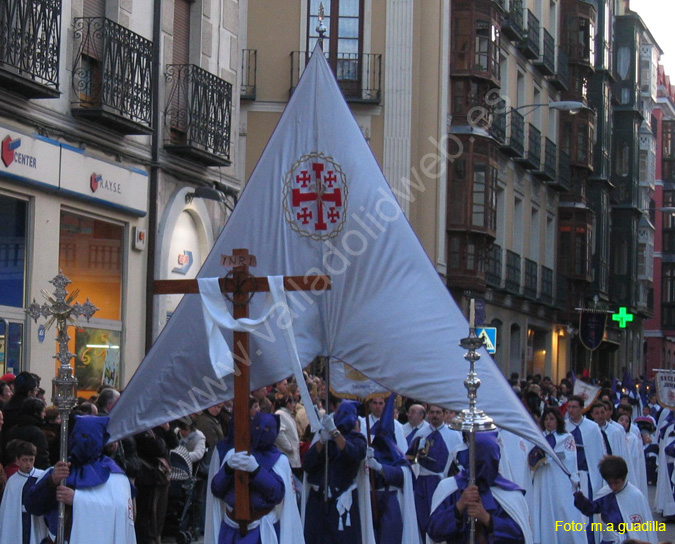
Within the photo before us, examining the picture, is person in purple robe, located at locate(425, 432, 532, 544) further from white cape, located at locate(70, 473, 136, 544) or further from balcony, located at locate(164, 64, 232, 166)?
balcony, located at locate(164, 64, 232, 166)

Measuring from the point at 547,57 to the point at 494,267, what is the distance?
370 inches

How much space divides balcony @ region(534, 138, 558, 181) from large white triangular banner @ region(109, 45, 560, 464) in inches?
1271

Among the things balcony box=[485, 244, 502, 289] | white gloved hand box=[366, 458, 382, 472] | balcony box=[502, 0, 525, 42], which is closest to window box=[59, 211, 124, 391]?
white gloved hand box=[366, 458, 382, 472]

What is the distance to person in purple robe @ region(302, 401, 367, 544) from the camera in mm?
10117

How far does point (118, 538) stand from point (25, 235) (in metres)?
7.65

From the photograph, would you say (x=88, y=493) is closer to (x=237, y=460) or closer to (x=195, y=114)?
(x=237, y=460)

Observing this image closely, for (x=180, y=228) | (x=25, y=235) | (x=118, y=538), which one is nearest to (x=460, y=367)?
(x=118, y=538)

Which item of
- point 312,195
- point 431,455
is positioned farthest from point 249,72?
point 312,195

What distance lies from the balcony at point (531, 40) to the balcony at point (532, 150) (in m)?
2.13

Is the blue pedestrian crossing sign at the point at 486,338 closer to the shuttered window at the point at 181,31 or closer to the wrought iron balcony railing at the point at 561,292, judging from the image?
the shuttered window at the point at 181,31

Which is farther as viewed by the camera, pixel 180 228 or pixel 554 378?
pixel 554 378

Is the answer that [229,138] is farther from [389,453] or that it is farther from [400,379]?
[400,379]

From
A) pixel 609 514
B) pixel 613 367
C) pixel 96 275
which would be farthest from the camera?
pixel 613 367

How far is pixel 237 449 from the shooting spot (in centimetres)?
841
